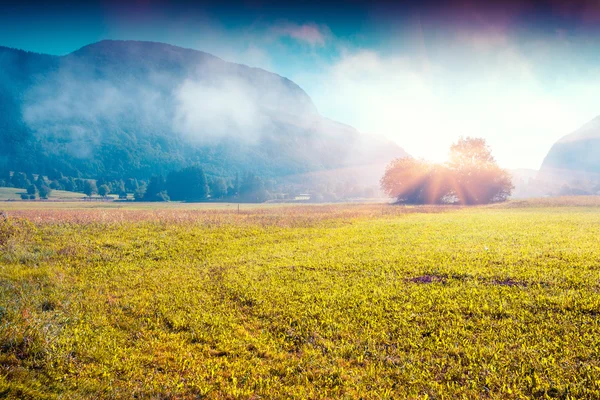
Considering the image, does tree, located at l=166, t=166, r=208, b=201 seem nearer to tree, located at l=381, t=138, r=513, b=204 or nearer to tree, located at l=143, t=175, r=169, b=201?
tree, located at l=143, t=175, r=169, b=201

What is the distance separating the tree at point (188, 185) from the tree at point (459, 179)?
117 meters

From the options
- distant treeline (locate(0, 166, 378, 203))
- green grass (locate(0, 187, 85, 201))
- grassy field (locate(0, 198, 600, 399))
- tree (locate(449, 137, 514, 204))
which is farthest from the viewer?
distant treeline (locate(0, 166, 378, 203))

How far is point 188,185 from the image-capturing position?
180 m

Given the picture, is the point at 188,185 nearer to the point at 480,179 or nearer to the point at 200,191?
the point at 200,191

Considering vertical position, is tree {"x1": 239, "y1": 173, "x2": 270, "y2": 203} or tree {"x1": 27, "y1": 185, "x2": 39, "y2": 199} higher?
tree {"x1": 27, "y1": 185, "x2": 39, "y2": 199}

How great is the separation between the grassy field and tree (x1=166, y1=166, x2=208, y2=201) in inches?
6304

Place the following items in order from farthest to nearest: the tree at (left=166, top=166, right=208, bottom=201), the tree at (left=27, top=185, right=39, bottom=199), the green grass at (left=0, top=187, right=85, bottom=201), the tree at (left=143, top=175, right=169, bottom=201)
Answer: the tree at (left=166, top=166, right=208, bottom=201) < the tree at (left=143, top=175, right=169, bottom=201) < the tree at (left=27, top=185, right=39, bottom=199) < the green grass at (left=0, top=187, right=85, bottom=201)

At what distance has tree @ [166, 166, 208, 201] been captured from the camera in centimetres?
17625

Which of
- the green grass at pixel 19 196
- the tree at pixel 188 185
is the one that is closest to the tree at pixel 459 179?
the tree at pixel 188 185

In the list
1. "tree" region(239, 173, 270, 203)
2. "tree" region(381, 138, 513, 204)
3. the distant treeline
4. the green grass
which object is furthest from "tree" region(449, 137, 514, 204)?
the green grass

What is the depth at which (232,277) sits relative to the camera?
52.9 feet

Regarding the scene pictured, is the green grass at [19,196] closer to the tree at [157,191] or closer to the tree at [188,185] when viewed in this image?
the tree at [157,191]

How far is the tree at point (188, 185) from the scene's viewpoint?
176250 millimetres

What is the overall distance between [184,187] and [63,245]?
167m
